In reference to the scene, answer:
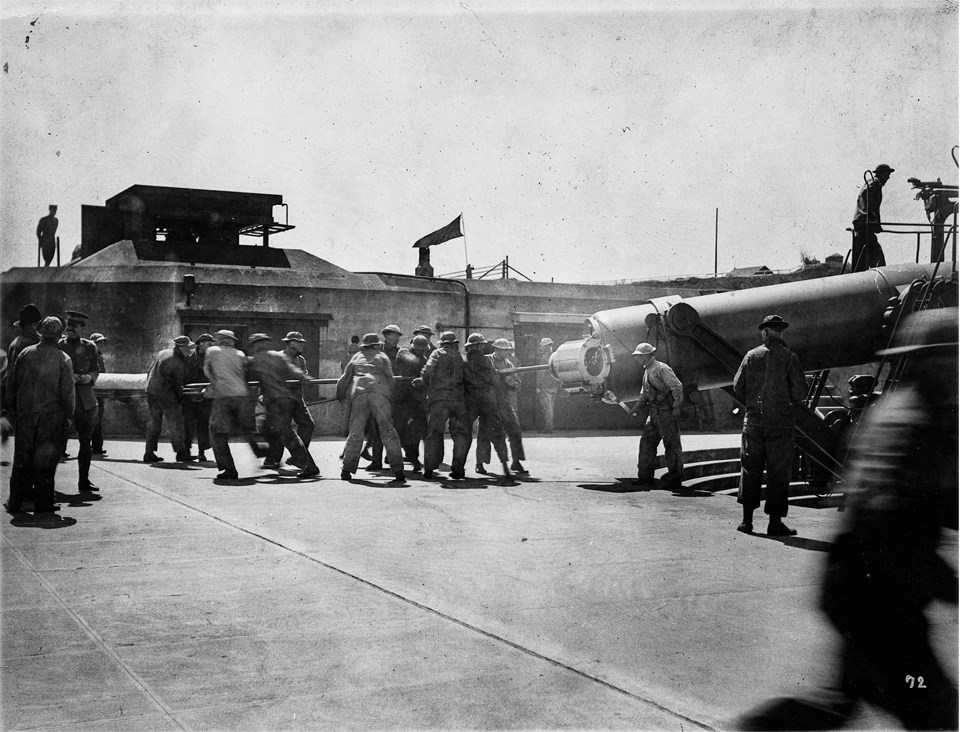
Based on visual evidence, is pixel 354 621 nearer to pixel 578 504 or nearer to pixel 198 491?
pixel 578 504

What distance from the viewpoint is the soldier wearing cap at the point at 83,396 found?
28.6 ft

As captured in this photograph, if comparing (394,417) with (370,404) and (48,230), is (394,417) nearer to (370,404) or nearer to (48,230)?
(370,404)

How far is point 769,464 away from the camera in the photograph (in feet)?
23.8

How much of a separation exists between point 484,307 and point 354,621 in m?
15.5

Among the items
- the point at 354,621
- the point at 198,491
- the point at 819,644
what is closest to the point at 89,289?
the point at 198,491

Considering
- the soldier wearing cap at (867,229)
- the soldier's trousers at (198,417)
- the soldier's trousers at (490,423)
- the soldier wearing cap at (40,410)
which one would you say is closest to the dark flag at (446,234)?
the soldier's trousers at (490,423)

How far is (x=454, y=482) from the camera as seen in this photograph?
33.4 ft

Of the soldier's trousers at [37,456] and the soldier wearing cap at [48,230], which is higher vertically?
the soldier wearing cap at [48,230]

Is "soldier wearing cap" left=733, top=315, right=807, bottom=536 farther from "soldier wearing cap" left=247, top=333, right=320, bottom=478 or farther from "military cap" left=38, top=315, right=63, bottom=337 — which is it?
"military cap" left=38, top=315, right=63, bottom=337

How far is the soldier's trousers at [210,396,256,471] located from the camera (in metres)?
10.0

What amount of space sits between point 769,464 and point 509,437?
4.34m

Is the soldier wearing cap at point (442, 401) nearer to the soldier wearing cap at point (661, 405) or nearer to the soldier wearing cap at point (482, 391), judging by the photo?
the soldier wearing cap at point (482, 391)

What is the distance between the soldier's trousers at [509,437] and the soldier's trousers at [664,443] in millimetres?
1549

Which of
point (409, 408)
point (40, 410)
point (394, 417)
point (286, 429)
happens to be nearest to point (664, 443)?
point (409, 408)
